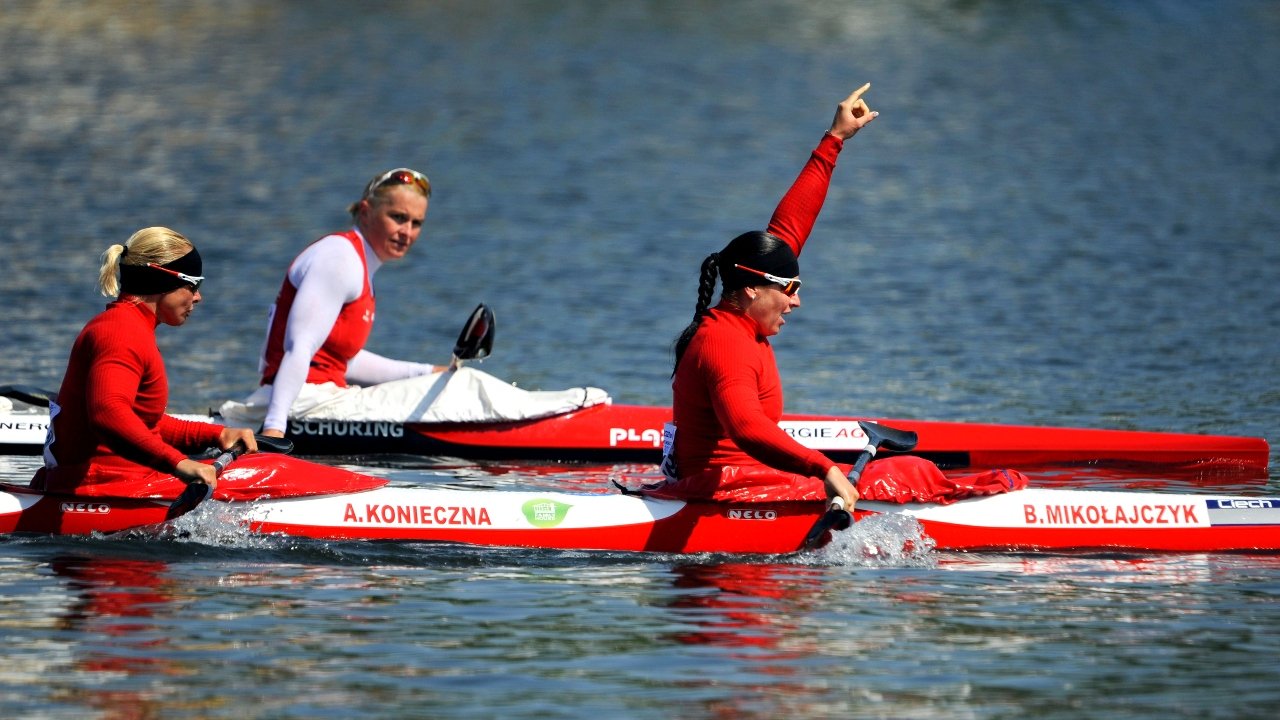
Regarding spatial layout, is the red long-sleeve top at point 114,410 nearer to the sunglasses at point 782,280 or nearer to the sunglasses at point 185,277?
the sunglasses at point 185,277

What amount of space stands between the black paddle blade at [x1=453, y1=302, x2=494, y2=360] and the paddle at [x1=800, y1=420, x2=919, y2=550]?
4.47m

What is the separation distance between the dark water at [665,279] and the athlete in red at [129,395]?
399 mm

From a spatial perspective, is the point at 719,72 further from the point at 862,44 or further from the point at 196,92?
the point at 196,92

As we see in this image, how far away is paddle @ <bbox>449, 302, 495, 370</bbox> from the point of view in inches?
565

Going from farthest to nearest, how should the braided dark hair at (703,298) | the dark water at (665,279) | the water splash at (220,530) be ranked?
the water splash at (220,530) → the braided dark hair at (703,298) → the dark water at (665,279)

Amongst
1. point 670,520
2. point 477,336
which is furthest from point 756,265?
point 477,336

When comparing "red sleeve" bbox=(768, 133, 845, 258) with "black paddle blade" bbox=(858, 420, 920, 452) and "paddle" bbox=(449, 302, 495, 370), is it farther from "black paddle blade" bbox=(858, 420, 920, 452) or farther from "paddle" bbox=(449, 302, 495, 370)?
"paddle" bbox=(449, 302, 495, 370)

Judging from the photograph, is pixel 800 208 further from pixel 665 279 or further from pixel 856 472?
pixel 665 279

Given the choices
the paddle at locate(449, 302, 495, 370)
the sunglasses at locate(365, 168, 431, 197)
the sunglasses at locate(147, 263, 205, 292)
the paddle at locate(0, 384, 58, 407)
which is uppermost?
the sunglasses at locate(365, 168, 431, 197)

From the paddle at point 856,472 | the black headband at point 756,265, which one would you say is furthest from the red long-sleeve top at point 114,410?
the paddle at point 856,472

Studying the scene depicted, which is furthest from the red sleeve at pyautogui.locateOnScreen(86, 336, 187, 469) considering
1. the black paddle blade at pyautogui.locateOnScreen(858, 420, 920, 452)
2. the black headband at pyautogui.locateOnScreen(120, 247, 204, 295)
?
the black paddle blade at pyautogui.locateOnScreen(858, 420, 920, 452)

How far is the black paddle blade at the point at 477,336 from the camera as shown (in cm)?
1436

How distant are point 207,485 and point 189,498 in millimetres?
147

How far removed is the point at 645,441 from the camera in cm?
1459
